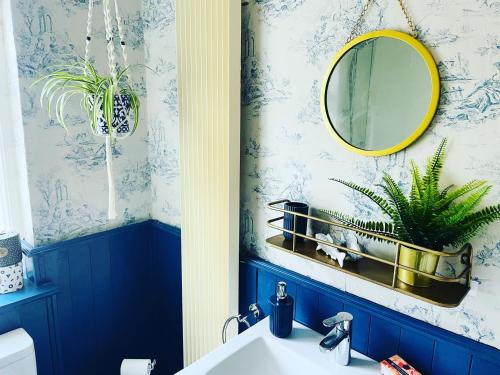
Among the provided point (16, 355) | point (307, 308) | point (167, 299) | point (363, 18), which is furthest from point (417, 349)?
point (16, 355)

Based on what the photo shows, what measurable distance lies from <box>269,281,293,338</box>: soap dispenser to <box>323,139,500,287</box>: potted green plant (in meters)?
0.38

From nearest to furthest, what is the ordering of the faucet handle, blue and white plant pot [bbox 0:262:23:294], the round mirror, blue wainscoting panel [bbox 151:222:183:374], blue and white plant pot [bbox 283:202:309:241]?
1. the round mirror
2. the faucet handle
3. blue and white plant pot [bbox 283:202:309:241]
4. blue and white plant pot [bbox 0:262:23:294]
5. blue wainscoting panel [bbox 151:222:183:374]

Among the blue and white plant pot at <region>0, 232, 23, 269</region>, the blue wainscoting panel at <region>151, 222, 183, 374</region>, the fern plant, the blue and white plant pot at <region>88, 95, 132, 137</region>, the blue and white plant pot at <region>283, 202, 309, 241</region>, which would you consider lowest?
the blue wainscoting panel at <region>151, 222, 183, 374</region>

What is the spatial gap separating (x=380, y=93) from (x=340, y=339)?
681 millimetres

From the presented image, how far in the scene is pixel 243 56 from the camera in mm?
1318

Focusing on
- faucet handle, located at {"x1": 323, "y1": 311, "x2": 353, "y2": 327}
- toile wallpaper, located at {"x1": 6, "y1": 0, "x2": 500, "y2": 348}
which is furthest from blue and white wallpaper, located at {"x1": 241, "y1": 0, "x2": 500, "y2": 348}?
faucet handle, located at {"x1": 323, "y1": 311, "x2": 353, "y2": 327}

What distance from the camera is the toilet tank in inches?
49.6

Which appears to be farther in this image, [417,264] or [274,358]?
[274,358]

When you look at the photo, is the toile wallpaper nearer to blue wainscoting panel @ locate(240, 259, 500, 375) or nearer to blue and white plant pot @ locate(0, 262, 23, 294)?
blue wainscoting panel @ locate(240, 259, 500, 375)

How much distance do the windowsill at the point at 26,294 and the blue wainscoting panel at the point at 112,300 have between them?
34mm

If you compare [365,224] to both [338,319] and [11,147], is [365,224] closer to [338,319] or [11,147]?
[338,319]

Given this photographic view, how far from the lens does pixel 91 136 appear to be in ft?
5.17

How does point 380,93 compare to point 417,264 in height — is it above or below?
above

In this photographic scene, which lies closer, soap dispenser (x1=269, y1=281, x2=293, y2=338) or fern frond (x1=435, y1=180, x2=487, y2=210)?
fern frond (x1=435, y1=180, x2=487, y2=210)
